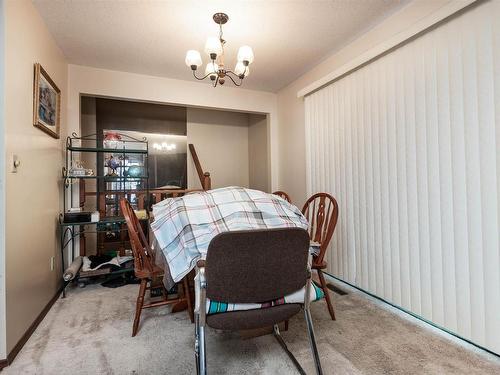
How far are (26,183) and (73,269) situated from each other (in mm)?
1150

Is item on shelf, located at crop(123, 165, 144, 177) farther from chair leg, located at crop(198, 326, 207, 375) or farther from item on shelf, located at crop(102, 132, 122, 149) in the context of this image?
chair leg, located at crop(198, 326, 207, 375)

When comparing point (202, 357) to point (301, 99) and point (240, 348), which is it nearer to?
point (240, 348)

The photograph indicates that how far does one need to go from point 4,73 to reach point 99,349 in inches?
70.4

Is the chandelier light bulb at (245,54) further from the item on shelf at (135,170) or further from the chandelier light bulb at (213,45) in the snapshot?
the item on shelf at (135,170)

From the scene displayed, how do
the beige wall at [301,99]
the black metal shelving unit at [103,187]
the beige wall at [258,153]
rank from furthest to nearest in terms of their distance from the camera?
the beige wall at [258,153] → the black metal shelving unit at [103,187] → the beige wall at [301,99]

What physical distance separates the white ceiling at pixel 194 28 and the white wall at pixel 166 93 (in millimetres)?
143

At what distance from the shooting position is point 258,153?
448cm

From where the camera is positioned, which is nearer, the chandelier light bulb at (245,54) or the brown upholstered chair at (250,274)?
the brown upholstered chair at (250,274)

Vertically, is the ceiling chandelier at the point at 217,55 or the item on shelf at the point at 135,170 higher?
the ceiling chandelier at the point at 217,55

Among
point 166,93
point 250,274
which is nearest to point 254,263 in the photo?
point 250,274

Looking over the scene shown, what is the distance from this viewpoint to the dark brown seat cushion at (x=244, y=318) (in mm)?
1090

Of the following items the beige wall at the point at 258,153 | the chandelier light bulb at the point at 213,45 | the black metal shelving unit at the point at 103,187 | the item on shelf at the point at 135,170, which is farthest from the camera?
the beige wall at the point at 258,153

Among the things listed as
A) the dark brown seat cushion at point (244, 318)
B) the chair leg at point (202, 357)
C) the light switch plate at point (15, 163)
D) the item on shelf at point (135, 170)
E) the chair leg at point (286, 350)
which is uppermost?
the item on shelf at point (135, 170)

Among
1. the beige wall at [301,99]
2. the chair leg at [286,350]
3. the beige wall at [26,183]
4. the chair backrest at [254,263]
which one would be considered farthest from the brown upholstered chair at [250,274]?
the beige wall at [301,99]
